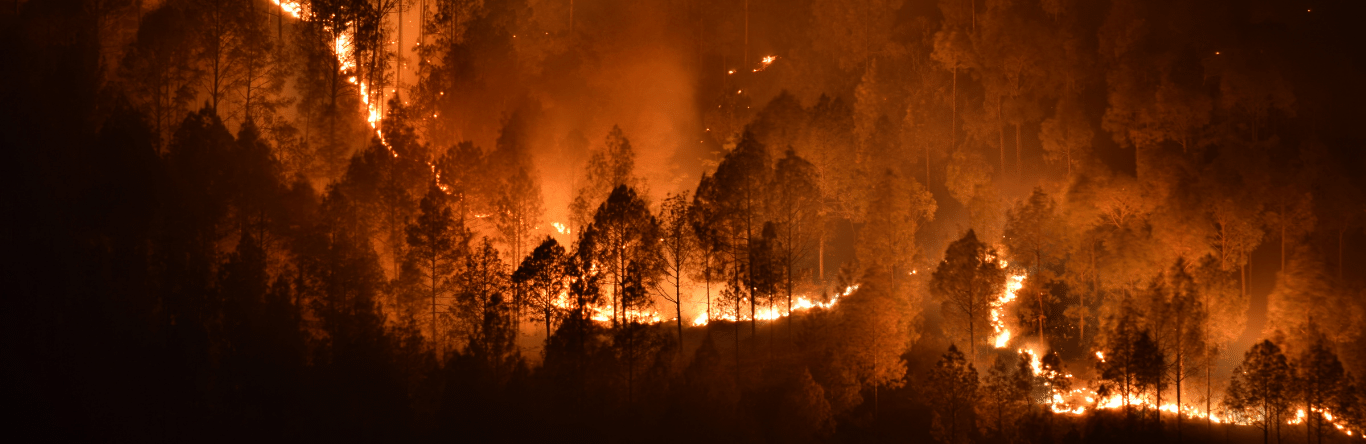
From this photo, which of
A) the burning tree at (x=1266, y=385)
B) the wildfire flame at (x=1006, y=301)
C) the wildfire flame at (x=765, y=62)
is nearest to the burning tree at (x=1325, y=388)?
the burning tree at (x=1266, y=385)

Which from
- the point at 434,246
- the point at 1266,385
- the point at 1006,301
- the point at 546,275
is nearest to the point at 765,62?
the point at 1006,301

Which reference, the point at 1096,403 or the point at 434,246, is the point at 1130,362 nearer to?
the point at 1096,403

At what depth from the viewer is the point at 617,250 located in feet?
108

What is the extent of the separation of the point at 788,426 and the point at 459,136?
62.3ft

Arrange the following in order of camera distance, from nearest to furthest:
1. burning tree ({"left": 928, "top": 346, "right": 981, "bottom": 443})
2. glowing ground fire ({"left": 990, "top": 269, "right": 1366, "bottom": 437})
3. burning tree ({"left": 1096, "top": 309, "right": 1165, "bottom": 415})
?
1. burning tree ({"left": 1096, "top": 309, "right": 1165, "bottom": 415})
2. burning tree ({"left": 928, "top": 346, "right": 981, "bottom": 443})
3. glowing ground fire ({"left": 990, "top": 269, "right": 1366, "bottom": 437})

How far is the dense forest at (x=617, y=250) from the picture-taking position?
95.0 feet

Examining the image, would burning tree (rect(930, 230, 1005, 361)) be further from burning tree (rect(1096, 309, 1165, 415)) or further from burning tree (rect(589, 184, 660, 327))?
burning tree (rect(589, 184, 660, 327))

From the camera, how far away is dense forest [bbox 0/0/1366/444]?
29.0m

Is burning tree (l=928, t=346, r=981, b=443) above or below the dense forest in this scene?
below

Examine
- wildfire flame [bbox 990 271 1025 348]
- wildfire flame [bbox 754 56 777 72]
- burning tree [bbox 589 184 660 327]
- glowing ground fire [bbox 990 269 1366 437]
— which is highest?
wildfire flame [bbox 754 56 777 72]

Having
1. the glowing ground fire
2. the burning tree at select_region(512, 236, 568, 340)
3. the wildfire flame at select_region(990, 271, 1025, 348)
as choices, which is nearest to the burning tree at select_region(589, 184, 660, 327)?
the burning tree at select_region(512, 236, 568, 340)

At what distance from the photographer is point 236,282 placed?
28.9 m

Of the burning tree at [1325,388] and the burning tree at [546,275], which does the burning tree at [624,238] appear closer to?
the burning tree at [546,275]

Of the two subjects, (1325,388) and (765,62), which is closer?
(1325,388)
